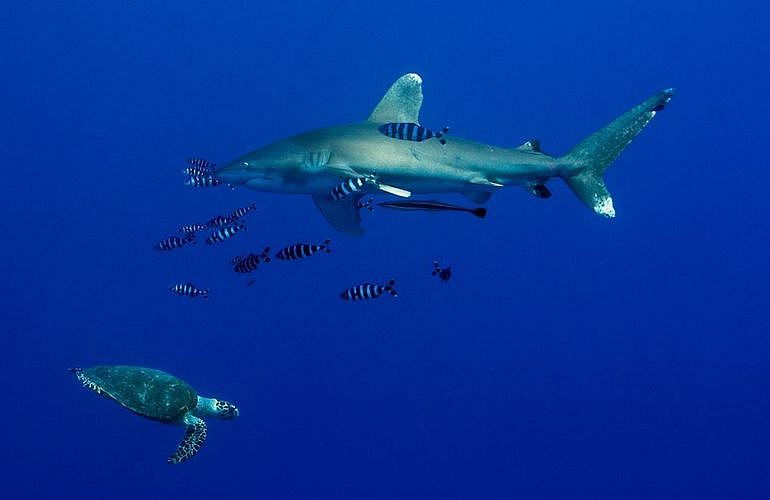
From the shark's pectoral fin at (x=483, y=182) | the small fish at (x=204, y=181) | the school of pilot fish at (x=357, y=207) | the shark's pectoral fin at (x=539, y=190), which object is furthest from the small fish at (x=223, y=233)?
the shark's pectoral fin at (x=539, y=190)

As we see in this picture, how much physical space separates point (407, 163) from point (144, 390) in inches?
151

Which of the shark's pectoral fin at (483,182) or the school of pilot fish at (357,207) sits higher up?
the shark's pectoral fin at (483,182)

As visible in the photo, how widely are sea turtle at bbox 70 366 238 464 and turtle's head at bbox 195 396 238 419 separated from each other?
12cm

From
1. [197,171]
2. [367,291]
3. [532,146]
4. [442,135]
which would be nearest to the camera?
[367,291]

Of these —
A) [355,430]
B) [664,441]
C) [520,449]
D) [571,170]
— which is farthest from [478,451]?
[571,170]

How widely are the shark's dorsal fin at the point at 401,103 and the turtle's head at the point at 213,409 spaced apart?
401 cm

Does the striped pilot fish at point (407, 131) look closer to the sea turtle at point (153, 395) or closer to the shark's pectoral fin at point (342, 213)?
the shark's pectoral fin at point (342, 213)

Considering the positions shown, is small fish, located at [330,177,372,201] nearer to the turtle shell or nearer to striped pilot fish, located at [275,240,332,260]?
striped pilot fish, located at [275,240,332,260]

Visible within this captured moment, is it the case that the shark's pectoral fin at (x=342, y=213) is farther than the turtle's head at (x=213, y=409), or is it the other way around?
the shark's pectoral fin at (x=342, y=213)

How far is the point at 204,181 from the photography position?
8.06 m

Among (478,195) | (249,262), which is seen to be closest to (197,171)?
(249,262)

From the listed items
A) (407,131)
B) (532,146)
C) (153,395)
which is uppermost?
(532,146)

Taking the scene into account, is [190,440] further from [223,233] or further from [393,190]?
[393,190]

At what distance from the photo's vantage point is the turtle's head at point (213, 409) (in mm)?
6930
